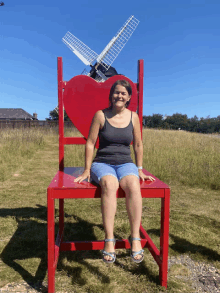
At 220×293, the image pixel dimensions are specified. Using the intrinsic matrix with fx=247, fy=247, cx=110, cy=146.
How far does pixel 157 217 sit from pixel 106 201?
162 cm

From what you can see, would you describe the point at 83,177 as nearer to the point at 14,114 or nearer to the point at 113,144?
the point at 113,144

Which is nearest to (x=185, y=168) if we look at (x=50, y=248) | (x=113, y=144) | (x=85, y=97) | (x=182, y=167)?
(x=182, y=167)

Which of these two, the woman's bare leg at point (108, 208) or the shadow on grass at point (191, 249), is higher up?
the woman's bare leg at point (108, 208)

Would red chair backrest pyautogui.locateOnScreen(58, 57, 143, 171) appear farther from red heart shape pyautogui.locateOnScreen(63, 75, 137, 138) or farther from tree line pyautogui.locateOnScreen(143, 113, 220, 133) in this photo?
tree line pyautogui.locateOnScreen(143, 113, 220, 133)

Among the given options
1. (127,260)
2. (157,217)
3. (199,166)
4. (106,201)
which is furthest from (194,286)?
(199,166)

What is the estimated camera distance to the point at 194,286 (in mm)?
1634

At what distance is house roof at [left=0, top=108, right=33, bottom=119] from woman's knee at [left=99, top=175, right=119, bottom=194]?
135ft

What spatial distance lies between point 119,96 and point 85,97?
0.49 m

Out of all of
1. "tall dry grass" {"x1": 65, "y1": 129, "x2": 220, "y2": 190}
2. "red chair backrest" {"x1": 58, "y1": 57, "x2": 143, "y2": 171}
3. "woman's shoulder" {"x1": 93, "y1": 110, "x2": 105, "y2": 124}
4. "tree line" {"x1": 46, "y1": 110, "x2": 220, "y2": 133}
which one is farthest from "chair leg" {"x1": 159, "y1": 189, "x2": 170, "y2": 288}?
"tree line" {"x1": 46, "y1": 110, "x2": 220, "y2": 133}

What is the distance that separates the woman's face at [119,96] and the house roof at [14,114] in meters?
40.7

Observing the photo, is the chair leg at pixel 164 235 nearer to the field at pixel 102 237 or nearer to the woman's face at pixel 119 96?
the field at pixel 102 237

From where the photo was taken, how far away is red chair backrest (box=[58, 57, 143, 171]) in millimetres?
2131

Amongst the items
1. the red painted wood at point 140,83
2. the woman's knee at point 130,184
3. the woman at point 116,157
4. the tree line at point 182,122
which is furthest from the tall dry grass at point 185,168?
the tree line at point 182,122

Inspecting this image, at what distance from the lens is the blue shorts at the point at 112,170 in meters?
1.59
